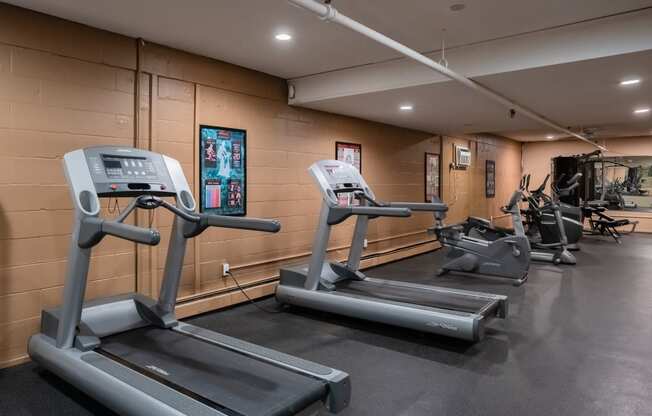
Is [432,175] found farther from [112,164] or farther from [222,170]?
[112,164]

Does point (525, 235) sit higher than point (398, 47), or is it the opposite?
point (398, 47)

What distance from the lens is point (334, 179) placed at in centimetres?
432

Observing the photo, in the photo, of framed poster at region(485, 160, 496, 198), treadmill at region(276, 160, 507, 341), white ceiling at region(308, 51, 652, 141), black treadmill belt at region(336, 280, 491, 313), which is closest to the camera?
treadmill at region(276, 160, 507, 341)

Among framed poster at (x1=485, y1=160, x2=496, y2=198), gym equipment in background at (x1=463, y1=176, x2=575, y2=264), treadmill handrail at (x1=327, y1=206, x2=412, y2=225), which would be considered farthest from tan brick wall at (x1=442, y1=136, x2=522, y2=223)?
treadmill handrail at (x1=327, y1=206, x2=412, y2=225)

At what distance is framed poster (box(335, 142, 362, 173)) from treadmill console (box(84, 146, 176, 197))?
311 cm

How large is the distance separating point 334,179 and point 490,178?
22.7 ft

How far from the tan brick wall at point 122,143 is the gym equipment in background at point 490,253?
1830 mm

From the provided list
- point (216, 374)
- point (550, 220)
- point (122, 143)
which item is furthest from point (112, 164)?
point (550, 220)

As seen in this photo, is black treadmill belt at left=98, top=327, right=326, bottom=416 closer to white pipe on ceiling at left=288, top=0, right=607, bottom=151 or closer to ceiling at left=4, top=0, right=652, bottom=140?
white pipe on ceiling at left=288, top=0, right=607, bottom=151

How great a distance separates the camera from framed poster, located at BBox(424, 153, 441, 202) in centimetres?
782

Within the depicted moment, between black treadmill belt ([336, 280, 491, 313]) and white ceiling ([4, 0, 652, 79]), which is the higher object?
white ceiling ([4, 0, 652, 79])

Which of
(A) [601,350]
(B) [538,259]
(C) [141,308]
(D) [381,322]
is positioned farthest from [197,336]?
(B) [538,259]

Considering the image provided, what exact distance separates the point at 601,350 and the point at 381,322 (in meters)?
1.61

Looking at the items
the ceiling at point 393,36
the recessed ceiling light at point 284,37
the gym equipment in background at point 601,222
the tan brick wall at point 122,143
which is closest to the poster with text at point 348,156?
the tan brick wall at point 122,143
